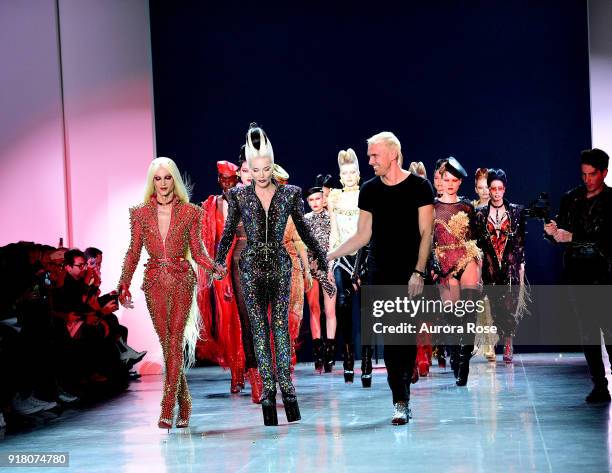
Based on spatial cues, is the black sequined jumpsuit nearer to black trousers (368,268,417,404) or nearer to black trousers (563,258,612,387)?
black trousers (368,268,417,404)

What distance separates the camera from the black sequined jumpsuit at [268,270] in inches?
233

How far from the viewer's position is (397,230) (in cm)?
581

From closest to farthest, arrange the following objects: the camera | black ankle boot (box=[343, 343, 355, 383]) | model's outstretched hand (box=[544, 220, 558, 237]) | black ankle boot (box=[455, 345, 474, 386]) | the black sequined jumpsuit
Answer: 1. the black sequined jumpsuit
2. model's outstretched hand (box=[544, 220, 558, 237])
3. the camera
4. black ankle boot (box=[455, 345, 474, 386])
5. black ankle boot (box=[343, 343, 355, 383])

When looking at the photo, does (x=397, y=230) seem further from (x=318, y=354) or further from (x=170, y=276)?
(x=318, y=354)

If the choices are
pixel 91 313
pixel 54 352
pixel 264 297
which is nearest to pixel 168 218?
pixel 264 297

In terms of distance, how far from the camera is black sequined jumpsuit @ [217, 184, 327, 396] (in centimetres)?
592

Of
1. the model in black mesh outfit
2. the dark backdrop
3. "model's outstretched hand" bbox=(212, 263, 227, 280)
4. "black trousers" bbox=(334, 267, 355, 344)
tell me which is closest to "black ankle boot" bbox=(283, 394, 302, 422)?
"model's outstretched hand" bbox=(212, 263, 227, 280)

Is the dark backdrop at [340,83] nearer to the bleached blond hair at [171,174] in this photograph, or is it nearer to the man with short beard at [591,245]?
the man with short beard at [591,245]

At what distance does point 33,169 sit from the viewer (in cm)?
940

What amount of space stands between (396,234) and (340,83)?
5.53 metres

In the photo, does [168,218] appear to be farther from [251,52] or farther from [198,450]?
[251,52]

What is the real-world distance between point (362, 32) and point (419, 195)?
560 centimetres

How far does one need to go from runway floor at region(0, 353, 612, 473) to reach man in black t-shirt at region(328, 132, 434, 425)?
1.06 feet

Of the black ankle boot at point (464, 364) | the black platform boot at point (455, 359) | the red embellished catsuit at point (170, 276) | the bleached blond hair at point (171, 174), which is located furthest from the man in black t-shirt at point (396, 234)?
the black platform boot at point (455, 359)
